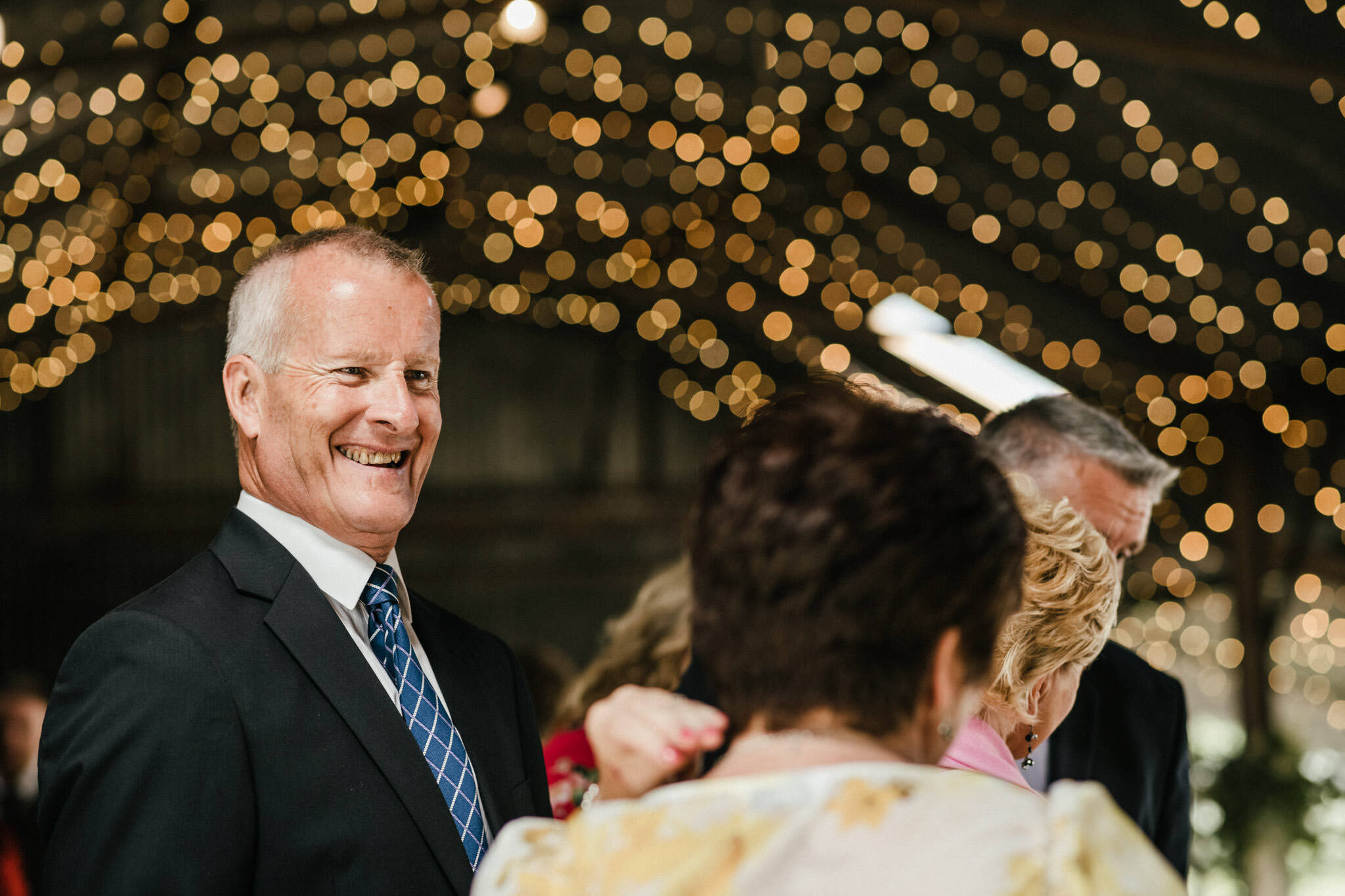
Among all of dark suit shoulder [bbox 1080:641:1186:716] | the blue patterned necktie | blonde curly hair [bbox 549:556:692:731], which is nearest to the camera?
the blue patterned necktie

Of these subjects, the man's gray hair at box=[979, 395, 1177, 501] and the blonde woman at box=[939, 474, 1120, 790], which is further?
the man's gray hair at box=[979, 395, 1177, 501]

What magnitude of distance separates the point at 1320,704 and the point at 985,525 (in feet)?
27.0

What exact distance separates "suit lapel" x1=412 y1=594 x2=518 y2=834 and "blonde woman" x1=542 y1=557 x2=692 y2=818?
3.16ft

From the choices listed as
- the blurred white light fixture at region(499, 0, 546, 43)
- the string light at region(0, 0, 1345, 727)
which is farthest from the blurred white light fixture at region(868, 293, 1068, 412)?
the blurred white light fixture at region(499, 0, 546, 43)

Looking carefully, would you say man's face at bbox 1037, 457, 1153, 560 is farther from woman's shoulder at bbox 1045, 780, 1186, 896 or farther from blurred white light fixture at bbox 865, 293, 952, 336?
blurred white light fixture at bbox 865, 293, 952, 336

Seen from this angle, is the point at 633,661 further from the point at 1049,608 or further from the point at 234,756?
the point at 234,756

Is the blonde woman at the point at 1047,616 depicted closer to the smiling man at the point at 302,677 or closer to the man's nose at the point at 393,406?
the smiling man at the point at 302,677

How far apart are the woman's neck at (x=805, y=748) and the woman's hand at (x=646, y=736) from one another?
0.03 metres

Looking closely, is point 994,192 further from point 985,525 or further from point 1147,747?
point 985,525

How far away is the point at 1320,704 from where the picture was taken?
8016mm

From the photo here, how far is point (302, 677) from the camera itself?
1467 mm

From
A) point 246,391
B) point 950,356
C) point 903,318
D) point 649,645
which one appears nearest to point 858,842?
point 246,391

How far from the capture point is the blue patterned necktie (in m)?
1.54

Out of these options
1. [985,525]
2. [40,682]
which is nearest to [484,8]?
[985,525]
